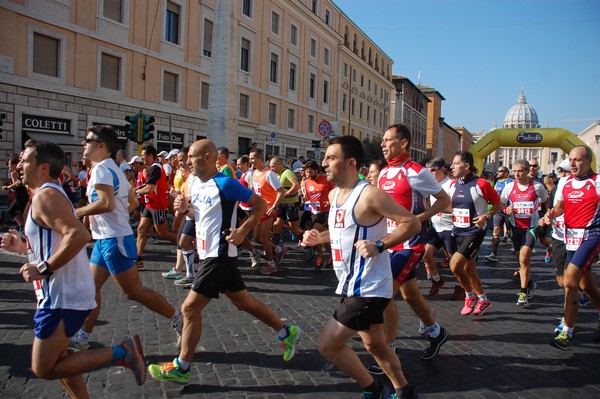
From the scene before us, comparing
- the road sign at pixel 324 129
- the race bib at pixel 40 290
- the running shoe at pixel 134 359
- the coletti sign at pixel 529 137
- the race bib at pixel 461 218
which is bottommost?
the running shoe at pixel 134 359

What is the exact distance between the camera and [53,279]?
2996mm

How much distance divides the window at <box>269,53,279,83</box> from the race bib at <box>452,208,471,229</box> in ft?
98.6

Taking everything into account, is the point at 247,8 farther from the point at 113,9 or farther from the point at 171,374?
the point at 171,374

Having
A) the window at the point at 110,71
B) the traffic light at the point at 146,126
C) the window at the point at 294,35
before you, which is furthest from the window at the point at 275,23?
the traffic light at the point at 146,126

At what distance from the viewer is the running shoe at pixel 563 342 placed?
16.2ft

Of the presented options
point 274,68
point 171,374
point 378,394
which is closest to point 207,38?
point 274,68

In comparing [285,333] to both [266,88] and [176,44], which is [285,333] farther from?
[266,88]

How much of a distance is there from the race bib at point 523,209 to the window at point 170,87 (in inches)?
804

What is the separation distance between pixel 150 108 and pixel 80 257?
2187 centimetres

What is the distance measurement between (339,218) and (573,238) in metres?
3.16

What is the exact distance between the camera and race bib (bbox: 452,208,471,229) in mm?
6251

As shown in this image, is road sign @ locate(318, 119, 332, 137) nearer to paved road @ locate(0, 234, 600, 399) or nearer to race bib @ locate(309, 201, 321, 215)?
race bib @ locate(309, 201, 321, 215)

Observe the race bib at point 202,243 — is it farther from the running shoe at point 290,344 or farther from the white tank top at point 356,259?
the white tank top at point 356,259

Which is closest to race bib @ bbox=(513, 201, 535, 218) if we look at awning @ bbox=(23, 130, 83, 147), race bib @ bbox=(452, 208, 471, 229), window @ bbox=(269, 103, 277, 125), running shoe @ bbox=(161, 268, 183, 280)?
race bib @ bbox=(452, 208, 471, 229)
